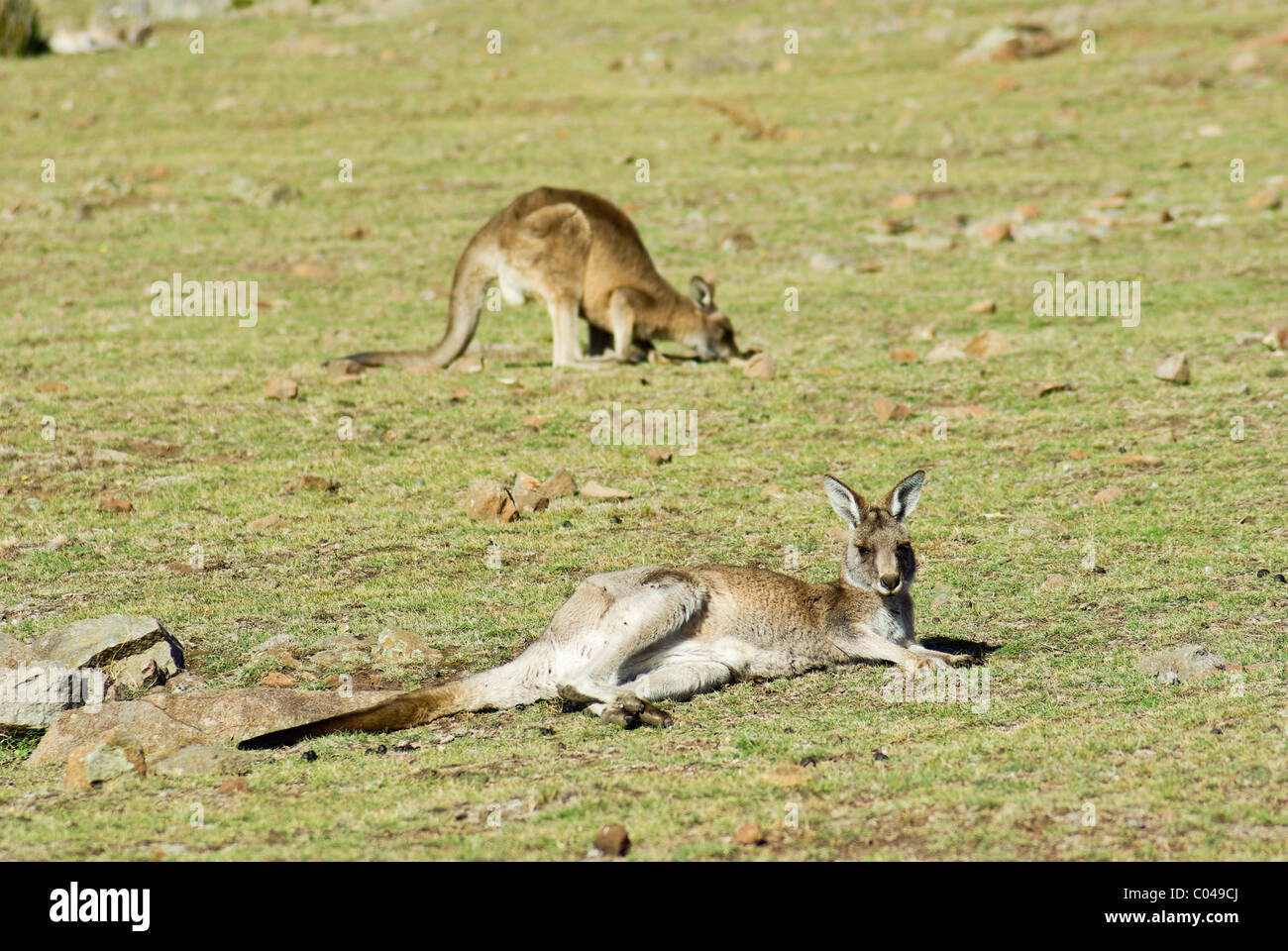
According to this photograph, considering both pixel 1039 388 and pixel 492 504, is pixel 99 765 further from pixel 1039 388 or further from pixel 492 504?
pixel 1039 388

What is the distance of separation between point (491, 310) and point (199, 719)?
857 centimetres

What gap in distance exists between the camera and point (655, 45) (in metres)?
25.8

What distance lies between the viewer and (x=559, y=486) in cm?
878

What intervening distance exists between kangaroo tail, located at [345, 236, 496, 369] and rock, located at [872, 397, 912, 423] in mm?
3403

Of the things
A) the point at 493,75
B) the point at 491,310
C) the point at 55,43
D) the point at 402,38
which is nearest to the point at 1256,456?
the point at 491,310

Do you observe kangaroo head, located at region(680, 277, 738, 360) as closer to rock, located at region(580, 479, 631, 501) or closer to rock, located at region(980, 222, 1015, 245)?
rock, located at region(580, 479, 631, 501)

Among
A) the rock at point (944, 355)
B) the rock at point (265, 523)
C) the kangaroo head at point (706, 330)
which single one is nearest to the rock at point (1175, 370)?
the rock at point (944, 355)

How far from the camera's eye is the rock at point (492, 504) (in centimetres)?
840

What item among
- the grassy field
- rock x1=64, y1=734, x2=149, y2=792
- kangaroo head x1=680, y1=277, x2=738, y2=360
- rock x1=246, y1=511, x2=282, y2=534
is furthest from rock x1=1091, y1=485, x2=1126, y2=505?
rock x1=64, y1=734, x2=149, y2=792

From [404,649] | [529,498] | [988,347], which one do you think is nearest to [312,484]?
[529,498]

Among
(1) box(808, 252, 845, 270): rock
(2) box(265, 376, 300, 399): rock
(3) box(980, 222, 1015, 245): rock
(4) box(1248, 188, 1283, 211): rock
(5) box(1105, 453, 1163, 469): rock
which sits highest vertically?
(4) box(1248, 188, 1283, 211): rock

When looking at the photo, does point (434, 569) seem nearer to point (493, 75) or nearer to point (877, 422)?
point (877, 422)

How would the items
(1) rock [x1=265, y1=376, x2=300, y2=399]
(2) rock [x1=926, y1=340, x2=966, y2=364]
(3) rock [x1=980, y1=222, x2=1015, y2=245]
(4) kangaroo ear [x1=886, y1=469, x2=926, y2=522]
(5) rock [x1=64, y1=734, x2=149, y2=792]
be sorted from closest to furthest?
(5) rock [x1=64, y1=734, x2=149, y2=792] → (4) kangaroo ear [x1=886, y1=469, x2=926, y2=522] → (1) rock [x1=265, y1=376, x2=300, y2=399] → (2) rock [x1=926, y1=340, x2=966, y2=364] → (3) rock [x1=980, y1=222, x2=1015, y2=245]

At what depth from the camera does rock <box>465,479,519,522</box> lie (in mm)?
8398
